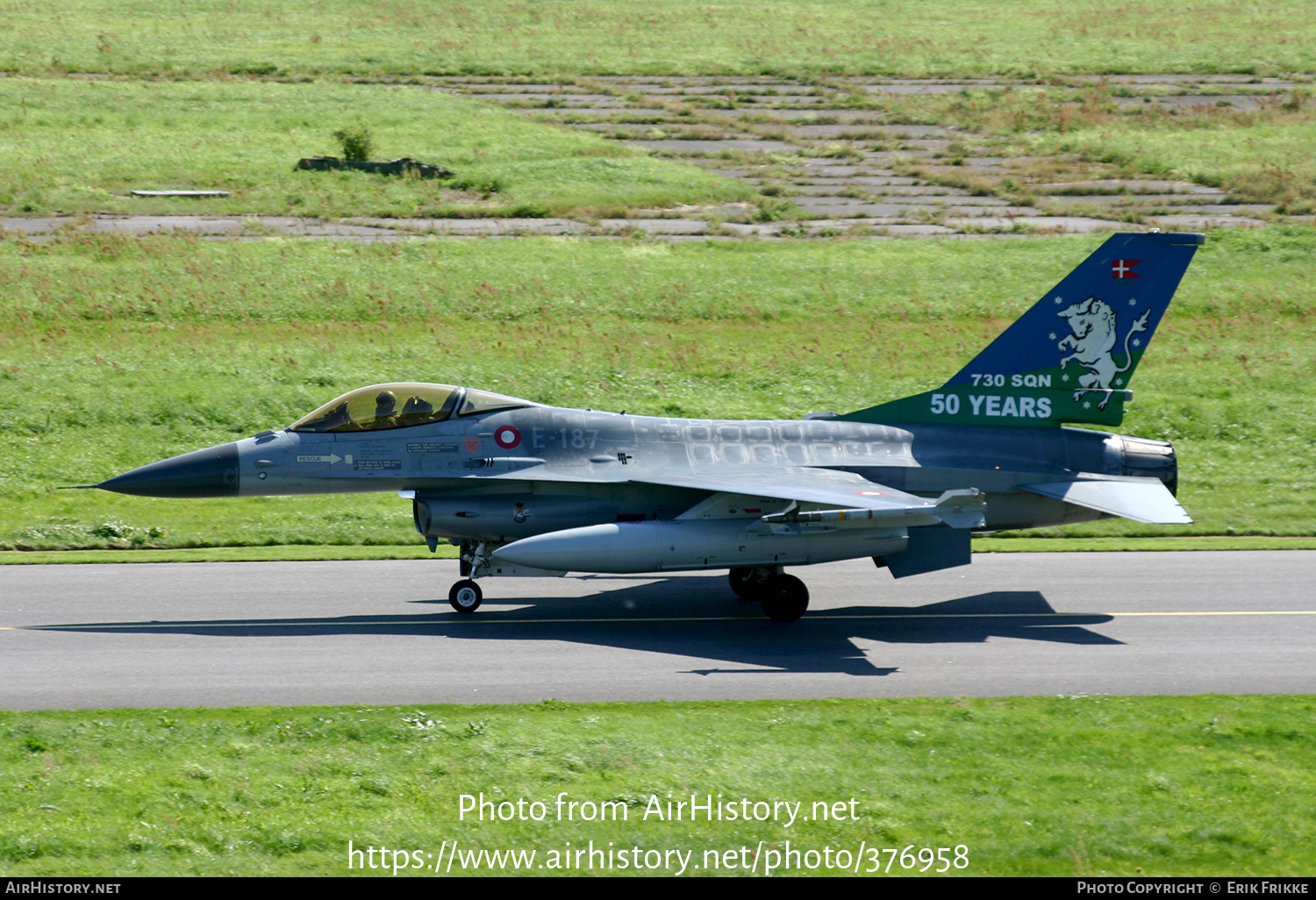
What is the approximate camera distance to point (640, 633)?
52.8ft

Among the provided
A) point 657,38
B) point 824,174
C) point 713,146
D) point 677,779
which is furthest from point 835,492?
point 657,38

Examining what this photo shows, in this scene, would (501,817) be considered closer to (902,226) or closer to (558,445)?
(558,445)

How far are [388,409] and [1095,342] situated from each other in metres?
9.91

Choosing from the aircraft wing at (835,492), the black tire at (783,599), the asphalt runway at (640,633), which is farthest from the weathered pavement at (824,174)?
the black tire at (783,599)

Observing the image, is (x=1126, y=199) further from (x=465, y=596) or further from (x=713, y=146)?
(x=465, y=596)

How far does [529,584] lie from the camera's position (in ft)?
61.9

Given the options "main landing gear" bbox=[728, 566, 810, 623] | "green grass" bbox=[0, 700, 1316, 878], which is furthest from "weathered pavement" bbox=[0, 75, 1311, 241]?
"green grass" bbox=[0, 700, 1316, 878]

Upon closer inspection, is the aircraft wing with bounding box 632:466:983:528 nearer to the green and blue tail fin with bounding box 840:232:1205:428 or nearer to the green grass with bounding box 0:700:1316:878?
the green and blue tail fin with bounding box 840:232:1205:428

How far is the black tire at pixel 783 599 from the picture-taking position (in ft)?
54.6

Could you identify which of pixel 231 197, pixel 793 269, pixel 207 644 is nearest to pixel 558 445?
pixel 207 644

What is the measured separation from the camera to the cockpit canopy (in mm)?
16797

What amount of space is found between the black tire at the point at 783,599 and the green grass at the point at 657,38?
4803 cm

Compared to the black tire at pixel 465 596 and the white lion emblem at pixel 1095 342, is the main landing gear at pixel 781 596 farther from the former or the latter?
the white lion emblem at pixel 1095 342

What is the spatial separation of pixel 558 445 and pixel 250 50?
5254cm
